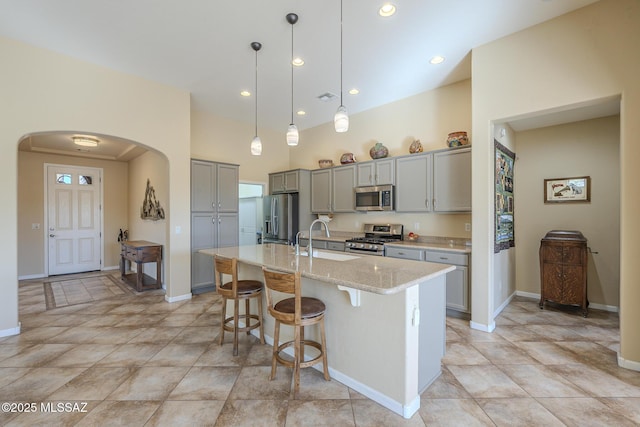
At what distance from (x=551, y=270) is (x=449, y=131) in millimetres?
2414

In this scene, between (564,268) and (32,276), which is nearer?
(564,268)

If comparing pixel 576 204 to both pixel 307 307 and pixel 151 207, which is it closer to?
pixel 307 307

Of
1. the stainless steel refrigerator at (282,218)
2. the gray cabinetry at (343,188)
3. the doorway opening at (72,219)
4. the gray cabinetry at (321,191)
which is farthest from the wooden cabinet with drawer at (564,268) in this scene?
the doorway opening at (72,219)

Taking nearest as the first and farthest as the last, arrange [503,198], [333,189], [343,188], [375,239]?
[503,198], [375,239], [343,188], [333,189]

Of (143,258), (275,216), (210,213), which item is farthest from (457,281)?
(143,258)

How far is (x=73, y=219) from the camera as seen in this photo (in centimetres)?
661

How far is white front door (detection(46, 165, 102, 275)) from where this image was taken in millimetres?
6352

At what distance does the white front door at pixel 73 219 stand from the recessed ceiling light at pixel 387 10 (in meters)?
7.36

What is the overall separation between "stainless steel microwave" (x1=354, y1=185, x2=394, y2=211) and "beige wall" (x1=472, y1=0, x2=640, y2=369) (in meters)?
1.40

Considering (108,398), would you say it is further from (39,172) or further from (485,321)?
(39,172)

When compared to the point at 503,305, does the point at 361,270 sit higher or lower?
higher

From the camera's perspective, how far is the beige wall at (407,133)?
4.25m

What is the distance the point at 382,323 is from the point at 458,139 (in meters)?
2.99

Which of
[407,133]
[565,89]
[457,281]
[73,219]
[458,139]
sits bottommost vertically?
[457,281]
